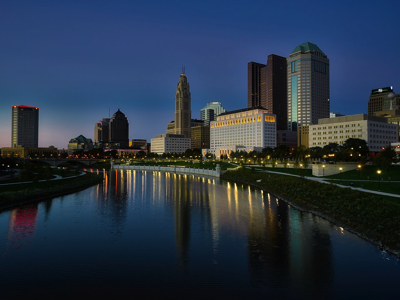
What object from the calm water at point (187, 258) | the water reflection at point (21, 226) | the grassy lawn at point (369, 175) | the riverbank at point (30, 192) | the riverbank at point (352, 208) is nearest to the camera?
the calm water at point (187, 258)

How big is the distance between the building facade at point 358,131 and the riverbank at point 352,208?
390 feet

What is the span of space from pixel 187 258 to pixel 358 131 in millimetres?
158609

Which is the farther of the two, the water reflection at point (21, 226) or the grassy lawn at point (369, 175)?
the grassy lawn at point (369, 175)

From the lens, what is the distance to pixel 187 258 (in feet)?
76.2

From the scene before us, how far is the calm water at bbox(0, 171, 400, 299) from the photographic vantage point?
59.2 ft

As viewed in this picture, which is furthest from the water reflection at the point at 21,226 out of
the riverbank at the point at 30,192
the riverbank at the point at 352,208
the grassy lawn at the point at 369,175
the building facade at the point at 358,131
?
Result: the building facade at the point at 358,131

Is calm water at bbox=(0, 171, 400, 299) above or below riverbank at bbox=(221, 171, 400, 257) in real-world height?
below

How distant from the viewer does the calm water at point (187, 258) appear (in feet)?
59.2

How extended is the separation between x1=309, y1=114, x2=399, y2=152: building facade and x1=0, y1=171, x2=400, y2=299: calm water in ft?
450

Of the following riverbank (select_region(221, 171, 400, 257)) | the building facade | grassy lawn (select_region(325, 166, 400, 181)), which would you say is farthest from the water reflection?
the building facade

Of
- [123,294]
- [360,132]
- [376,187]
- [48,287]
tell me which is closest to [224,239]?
[123,294]

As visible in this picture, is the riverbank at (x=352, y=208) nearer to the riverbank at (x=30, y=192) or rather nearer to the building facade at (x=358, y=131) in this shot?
the riverbank at (x=30, y=192)

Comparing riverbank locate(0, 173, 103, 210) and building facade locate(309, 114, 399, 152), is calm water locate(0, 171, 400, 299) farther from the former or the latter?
building facade locate(309, 114, 399, 152)

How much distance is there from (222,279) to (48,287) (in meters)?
10.2
